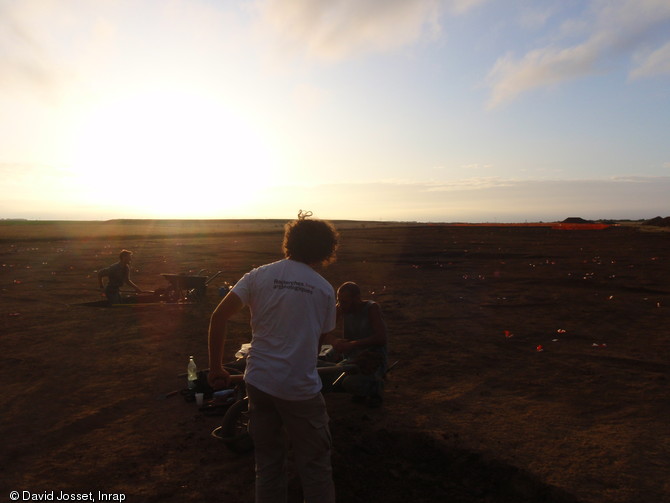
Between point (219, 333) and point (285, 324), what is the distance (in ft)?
1.50

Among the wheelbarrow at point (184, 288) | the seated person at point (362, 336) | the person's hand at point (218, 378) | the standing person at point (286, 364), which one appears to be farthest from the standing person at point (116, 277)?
the standing person at point (286, 364)

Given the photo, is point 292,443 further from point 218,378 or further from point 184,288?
point 184,288

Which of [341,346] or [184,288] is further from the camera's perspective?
[184,288]

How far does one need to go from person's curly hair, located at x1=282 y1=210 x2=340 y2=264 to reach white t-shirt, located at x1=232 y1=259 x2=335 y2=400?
99mm

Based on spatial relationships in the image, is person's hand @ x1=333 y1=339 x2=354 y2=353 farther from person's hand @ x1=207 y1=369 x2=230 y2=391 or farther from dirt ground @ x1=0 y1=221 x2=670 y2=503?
→ person's hand @ x1=207 y1=369 x2=230 y2=391

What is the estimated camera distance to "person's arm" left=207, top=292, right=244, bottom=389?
311 cm

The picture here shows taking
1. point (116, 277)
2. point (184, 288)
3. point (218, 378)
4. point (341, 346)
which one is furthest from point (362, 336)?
point (116, 277)

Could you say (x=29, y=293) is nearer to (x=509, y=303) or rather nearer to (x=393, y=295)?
(x=393, y=295)

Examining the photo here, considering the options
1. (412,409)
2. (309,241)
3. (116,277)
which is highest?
(309,241)

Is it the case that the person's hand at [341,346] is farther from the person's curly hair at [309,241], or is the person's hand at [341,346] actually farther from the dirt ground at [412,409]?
the person's curly hair at [309,241]

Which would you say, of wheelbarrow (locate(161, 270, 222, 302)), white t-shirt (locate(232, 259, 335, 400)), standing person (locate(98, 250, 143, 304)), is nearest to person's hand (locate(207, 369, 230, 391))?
white t-shirt (locate(232, 259, 335, 400))

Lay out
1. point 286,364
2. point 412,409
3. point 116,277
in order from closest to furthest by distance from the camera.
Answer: point 286,364 < point 412,409 < point 116,277

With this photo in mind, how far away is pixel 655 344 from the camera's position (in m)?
8.96

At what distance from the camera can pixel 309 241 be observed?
3.24 metres
